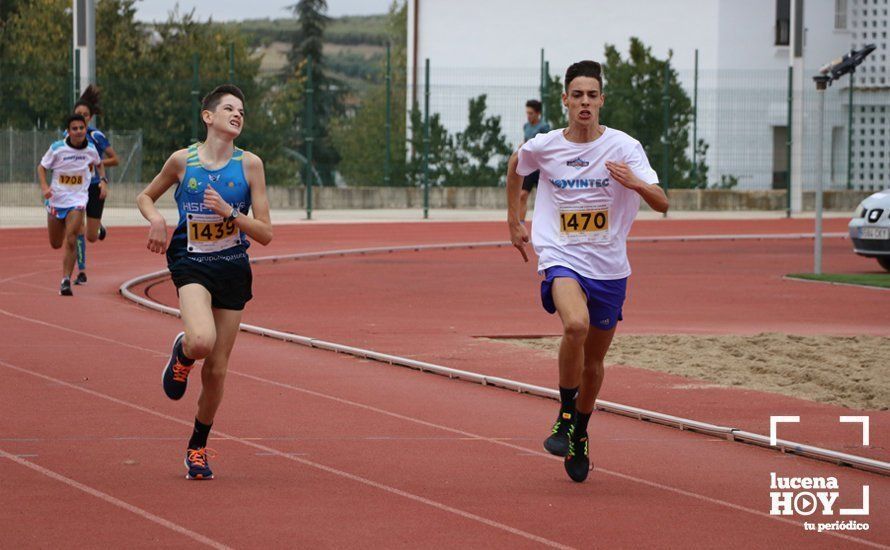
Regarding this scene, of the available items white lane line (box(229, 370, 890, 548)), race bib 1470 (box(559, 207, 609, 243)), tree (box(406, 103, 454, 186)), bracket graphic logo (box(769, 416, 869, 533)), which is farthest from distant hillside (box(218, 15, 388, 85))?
bracket graphic logo (box(769, 416, 869, 533))

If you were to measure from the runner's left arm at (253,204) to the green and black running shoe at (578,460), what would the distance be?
1.80 metres

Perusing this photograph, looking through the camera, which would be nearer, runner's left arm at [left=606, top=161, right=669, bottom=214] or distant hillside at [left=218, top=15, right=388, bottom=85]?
runner's left arm at [left=606, top=161, right=669, bottom=214]

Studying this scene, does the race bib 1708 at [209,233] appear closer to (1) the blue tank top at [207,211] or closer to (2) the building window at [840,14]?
(1) the blue tank top at [207,211]

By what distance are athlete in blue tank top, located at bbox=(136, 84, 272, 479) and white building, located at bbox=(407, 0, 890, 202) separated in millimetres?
27055

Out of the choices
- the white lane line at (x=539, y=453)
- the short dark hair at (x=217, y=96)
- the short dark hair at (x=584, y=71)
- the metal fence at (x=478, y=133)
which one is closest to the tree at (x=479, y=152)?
the metal fence at (x=478, y=133)

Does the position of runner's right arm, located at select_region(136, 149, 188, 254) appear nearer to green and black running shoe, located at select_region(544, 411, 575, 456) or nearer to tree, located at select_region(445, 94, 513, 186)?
green and black running shoe, located at select_region(544, 411, 575, 456)

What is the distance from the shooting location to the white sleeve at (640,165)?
25.3ft

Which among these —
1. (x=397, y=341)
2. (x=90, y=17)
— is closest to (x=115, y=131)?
(x=90, y=17)

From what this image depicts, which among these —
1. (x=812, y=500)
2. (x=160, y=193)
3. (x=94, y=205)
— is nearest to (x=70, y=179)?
(x=94, y=205)

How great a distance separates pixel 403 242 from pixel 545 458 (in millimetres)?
19042

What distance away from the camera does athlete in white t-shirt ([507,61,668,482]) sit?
7824mm

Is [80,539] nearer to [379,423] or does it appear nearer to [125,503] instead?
[125,503]

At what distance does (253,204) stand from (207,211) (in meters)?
0.25

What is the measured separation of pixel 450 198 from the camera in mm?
36438
